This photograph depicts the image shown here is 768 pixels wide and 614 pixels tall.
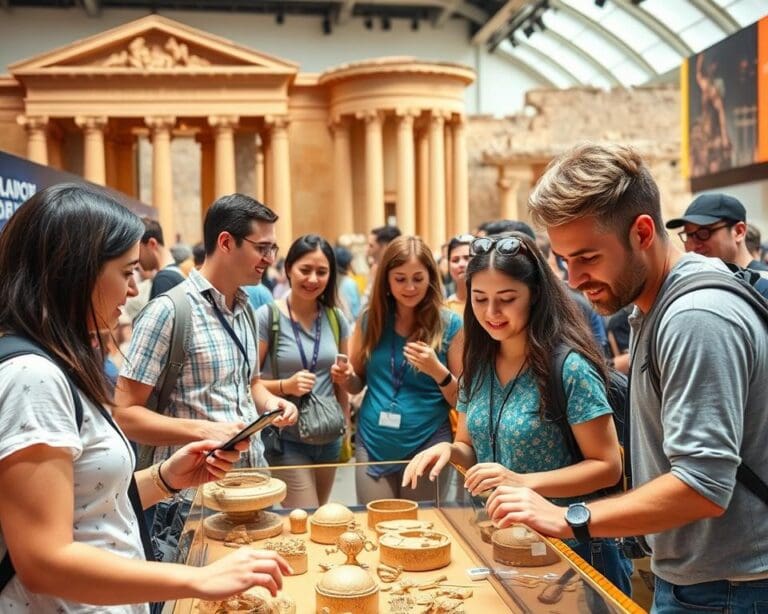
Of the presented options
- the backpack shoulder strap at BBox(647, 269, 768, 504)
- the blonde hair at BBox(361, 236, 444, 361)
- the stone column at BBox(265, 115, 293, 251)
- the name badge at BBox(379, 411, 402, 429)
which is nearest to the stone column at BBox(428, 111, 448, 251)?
the stone column at BBox(265, 115, 293, 251)

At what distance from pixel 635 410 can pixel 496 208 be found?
29.8 metres

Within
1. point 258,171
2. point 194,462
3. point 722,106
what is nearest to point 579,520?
point 194,462

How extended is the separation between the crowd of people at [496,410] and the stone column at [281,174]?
24.1 meters

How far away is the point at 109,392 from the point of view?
7.21 feet

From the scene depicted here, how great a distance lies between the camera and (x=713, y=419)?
206cm

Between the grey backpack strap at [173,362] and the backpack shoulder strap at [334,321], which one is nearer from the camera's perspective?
the grey backpack strap at [173,362]

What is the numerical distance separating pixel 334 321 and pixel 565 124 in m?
27.0

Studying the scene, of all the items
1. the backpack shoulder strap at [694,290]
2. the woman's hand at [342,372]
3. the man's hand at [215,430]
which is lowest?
the man's hand at [215,430]

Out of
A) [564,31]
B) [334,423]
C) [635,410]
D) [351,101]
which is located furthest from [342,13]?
[635,410]

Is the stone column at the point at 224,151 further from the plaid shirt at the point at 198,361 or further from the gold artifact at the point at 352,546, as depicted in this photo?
the gold artifact at the point at 352,546

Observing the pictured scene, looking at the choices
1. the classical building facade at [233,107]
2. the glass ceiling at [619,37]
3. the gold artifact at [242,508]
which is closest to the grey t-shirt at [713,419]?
the gold artifact at [242,508]

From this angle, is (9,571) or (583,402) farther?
(583,402)

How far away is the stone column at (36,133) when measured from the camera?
2756 centimetres

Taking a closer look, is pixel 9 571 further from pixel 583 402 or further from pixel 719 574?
pixel 583 402
